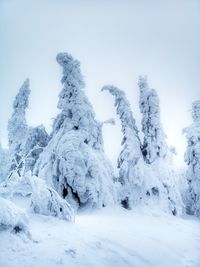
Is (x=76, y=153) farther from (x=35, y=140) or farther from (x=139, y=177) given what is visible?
(x=139, y=177)

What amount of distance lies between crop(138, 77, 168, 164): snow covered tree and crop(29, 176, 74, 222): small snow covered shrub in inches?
445

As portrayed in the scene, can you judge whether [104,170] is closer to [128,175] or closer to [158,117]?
[128,175]

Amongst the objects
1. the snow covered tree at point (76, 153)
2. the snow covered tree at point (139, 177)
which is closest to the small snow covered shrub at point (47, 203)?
the snow covered tree at point (76, 153)

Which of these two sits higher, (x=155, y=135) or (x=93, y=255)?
(x=155, y=135)

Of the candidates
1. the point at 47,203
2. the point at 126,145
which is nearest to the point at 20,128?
the point at 126,145

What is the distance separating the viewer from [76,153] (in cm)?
1364

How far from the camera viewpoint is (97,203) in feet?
43.0

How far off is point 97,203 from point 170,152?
7.86m

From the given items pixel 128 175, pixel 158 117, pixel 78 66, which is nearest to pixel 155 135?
pixel 158 117

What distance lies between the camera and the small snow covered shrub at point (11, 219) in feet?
17.2

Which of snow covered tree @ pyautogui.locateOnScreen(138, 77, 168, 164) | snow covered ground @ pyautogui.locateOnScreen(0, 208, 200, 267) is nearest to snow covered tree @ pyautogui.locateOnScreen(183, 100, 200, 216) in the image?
snow covered tree @ pyautogui.locateOnScreen(138, 77, 168, 164)

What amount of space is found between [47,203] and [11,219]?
7.98 feet

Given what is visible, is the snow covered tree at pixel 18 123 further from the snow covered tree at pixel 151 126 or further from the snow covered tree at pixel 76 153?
the snow covered tree at pixel 151 126

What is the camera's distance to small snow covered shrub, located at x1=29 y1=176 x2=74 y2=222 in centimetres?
769
